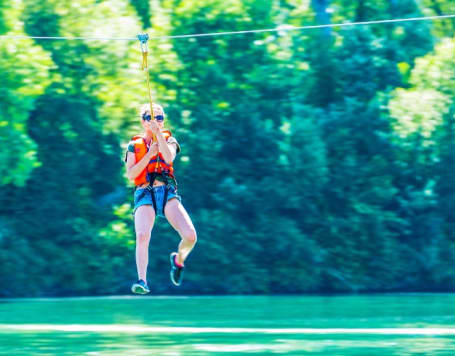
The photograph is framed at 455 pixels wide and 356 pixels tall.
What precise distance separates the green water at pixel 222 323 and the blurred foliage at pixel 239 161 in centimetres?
116

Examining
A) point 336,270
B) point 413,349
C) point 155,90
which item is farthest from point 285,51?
point 413,349

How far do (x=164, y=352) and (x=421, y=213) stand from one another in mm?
13587

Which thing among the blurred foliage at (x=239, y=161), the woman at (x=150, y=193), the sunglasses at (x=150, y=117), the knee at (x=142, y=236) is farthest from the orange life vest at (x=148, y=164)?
the blurred foliage at (x=239, y=161)

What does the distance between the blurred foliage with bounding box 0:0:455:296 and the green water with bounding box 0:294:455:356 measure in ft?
3.82

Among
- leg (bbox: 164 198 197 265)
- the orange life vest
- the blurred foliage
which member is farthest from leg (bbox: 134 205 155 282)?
the blurred foliage

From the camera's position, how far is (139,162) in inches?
441

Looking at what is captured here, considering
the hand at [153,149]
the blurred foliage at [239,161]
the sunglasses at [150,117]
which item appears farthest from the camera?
the blurred foliage at [239,161]

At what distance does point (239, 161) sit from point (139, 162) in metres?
16.1

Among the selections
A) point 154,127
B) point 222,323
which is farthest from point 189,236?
point 222,323

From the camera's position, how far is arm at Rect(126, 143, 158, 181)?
36.7 feet

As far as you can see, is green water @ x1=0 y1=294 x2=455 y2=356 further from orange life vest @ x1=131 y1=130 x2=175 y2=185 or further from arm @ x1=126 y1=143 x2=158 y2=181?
arm @ x1=126 y1=143 x2=158 y2=181

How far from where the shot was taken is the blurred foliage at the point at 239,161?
85.8 feet

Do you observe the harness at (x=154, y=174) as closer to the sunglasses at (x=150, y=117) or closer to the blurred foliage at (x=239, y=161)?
the sunglasses at (x=150, y=117)

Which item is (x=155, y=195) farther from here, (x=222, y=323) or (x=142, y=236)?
(x=222, y=323)
